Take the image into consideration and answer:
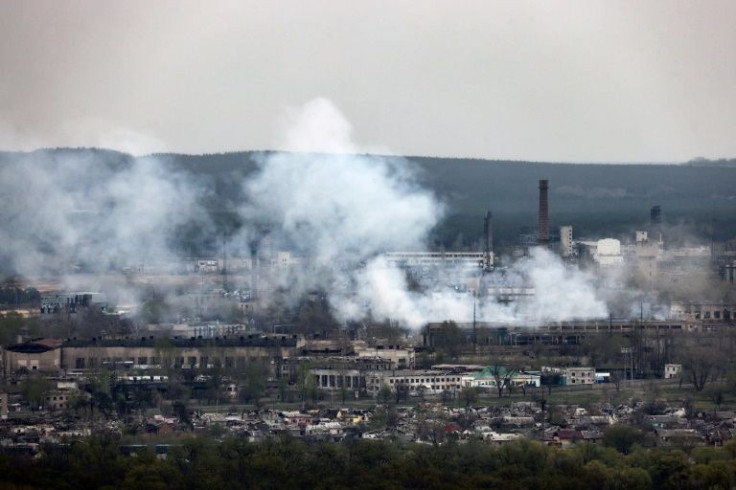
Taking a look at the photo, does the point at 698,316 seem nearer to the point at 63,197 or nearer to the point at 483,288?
the point at 483,288

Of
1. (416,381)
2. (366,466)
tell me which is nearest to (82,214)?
(416,381)

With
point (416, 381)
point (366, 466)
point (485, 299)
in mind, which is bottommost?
point (366, 466)

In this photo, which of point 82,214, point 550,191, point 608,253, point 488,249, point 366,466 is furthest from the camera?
point 550,191

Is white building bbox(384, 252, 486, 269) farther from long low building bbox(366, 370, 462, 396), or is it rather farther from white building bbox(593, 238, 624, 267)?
long low building bbox(366, 370, 462, 396)

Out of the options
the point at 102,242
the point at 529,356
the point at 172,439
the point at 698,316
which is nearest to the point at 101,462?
the point at 172,439

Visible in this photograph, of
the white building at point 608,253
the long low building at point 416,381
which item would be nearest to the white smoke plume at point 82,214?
the white building at point 608,253

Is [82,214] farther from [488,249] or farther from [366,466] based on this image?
[366,466]

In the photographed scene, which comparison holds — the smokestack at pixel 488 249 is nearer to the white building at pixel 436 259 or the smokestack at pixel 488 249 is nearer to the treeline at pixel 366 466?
the white building at pixel 436 259
